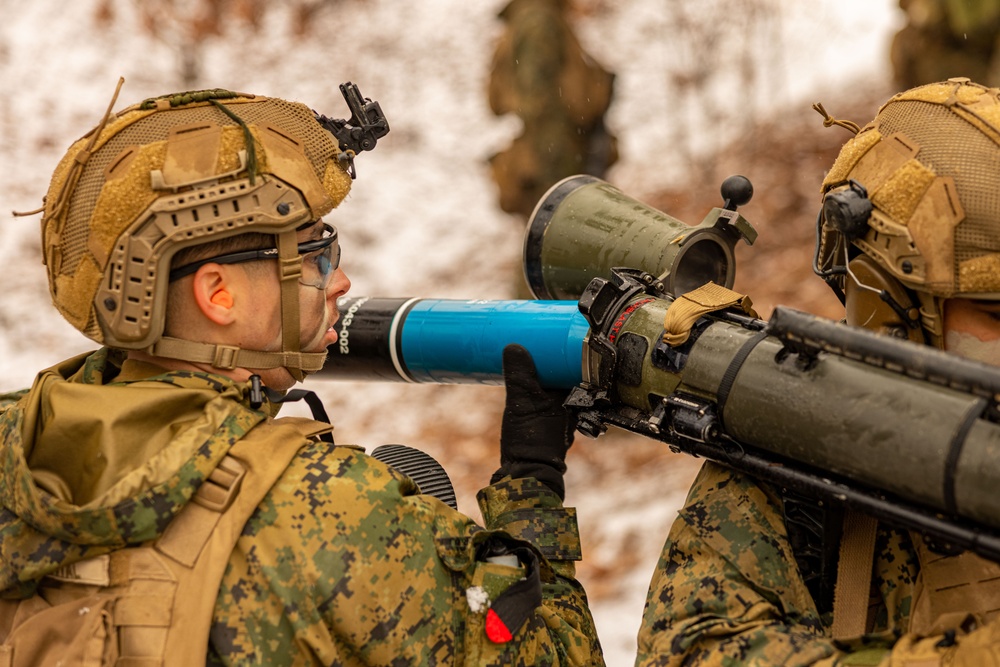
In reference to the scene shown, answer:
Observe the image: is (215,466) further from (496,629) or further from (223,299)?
(496,629)

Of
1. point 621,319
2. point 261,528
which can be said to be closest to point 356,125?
point 621,319

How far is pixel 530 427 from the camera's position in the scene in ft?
10.9

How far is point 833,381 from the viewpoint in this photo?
7.68 feet

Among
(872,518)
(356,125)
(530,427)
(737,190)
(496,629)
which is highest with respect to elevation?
(356,125)

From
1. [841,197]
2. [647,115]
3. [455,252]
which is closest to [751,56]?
[647,115]

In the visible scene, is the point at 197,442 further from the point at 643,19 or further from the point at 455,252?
the point at 643,19

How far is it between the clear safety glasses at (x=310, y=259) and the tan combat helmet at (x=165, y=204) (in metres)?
0.04

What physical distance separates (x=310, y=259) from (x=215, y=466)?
2.08 feet

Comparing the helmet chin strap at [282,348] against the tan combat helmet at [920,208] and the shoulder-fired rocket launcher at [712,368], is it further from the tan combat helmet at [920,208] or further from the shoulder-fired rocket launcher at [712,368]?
the tan combat helmet at [920,208]

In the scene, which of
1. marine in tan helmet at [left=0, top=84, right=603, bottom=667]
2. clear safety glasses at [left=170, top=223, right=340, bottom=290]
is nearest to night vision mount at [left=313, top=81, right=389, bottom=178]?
marine in tan helmet at [left=0, top=84, right=603, bottom=667]

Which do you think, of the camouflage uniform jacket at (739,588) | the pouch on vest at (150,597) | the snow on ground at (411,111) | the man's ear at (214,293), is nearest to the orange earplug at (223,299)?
the man's ear at (214,293)

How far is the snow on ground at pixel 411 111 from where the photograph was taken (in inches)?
371

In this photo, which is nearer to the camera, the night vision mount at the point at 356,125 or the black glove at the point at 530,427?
the night vision mount at the point at 356,125

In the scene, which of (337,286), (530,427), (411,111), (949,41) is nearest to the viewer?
(337,286)
